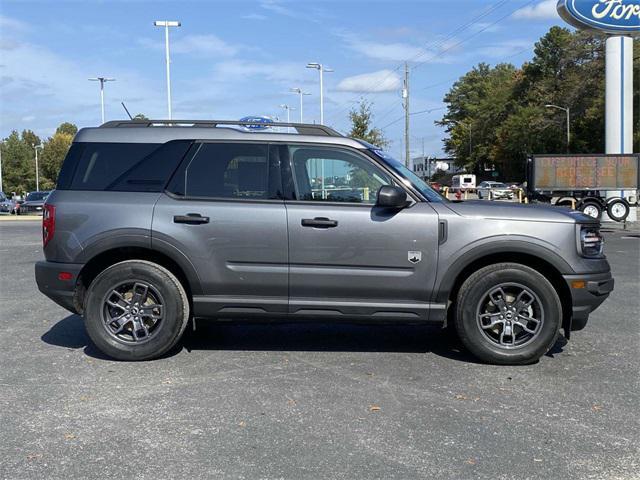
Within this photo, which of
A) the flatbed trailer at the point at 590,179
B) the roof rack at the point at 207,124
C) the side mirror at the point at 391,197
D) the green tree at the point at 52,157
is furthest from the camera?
the green tree at the point at 52,157

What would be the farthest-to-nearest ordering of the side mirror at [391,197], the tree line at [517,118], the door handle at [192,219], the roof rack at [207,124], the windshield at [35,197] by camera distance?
the tree line at [517,118]
the windshield at [35,197]
the roof rack at [207,124]
the door handle at [192,219]
the side mirror at [391,197]

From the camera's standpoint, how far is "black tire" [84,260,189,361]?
5.56 meters

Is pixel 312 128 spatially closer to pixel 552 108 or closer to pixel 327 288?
pixel 327 288

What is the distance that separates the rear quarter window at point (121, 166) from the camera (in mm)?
5695

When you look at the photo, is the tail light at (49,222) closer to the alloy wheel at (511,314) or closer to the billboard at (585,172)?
the alloy wheel at (511,314)

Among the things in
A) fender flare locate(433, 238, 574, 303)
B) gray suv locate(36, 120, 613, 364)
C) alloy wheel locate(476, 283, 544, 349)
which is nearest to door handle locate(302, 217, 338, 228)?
gray suv locate(36, 120, 613, 364)

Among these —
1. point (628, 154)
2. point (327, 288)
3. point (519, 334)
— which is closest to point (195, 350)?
point (327, 288)

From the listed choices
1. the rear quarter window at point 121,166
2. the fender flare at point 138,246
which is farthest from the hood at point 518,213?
the rear quarter window at point 121,166

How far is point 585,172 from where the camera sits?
22.9 metres

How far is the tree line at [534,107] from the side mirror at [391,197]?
47.1 metres

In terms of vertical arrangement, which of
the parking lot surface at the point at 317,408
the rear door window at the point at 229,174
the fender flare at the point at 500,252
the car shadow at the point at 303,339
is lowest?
the parking lot surface at the point at 317,408

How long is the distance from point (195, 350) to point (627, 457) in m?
3.69

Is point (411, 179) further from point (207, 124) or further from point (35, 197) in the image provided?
point (35, 197)

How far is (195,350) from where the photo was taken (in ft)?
19.9
